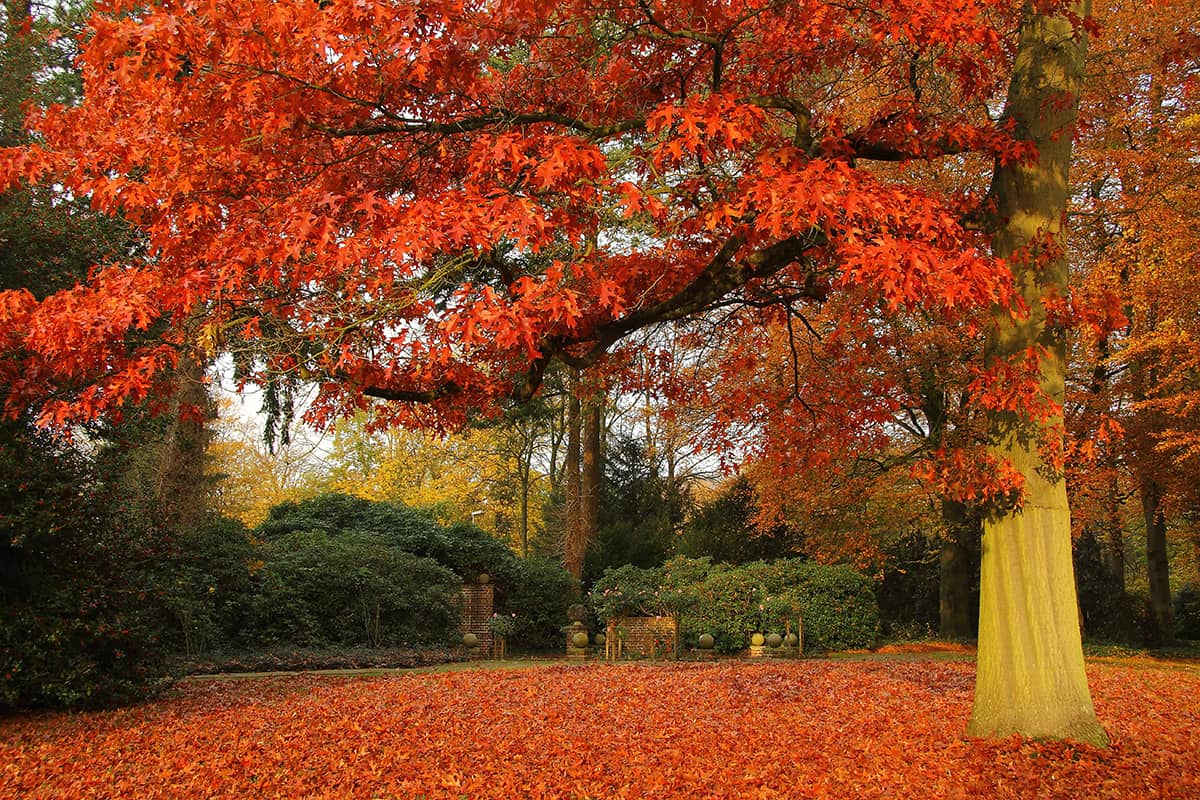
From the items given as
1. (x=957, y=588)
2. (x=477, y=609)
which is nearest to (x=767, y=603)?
(x=957, y=588)

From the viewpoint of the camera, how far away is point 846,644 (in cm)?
1625

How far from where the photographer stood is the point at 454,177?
655 cm

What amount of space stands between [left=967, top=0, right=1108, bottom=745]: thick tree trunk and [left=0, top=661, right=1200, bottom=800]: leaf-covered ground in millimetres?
321

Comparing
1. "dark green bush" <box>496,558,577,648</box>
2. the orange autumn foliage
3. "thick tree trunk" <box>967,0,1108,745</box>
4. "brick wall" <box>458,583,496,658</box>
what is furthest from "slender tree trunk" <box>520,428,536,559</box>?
"thick tree trunk" <box>967,0,1108,745</box>

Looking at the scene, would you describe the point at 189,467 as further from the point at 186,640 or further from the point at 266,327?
the point at 266,327

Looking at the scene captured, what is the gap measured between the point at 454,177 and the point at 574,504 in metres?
14.8

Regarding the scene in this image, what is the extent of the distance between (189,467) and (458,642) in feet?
19.7

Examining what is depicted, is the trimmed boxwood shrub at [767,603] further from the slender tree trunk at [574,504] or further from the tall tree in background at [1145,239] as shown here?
the tall tree in background at [1145,239]

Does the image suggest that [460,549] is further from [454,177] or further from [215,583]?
[454,177]

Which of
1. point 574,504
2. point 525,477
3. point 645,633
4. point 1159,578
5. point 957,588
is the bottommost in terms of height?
point 645,633

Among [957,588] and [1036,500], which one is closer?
[1036,500]

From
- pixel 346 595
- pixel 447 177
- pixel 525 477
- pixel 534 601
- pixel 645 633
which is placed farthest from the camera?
pixel 525 477

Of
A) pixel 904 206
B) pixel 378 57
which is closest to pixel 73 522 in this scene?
pixel 378 57

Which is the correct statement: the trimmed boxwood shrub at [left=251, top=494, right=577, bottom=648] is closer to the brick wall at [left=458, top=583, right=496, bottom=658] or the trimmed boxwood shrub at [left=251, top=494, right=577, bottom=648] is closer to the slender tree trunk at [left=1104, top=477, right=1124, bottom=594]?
the brick wall at [left=458, top=583, right=496, bottom=658]
